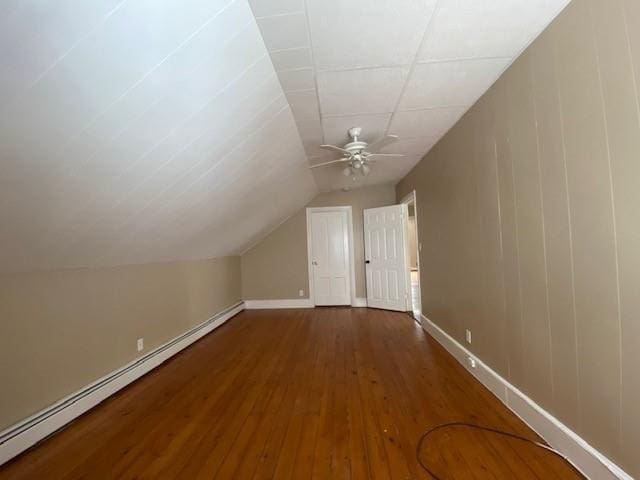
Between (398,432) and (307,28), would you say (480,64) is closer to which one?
(307,28)

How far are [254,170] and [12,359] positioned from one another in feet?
7.11

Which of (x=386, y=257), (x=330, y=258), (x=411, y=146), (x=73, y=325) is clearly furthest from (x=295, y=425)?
(x=330, y=258)

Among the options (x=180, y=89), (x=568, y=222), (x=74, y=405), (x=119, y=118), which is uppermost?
(x=180, y=89)

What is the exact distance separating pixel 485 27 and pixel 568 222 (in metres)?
1.13

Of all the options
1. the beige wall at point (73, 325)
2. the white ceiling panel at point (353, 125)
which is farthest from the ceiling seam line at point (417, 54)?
the beige wall at point (73, 325)

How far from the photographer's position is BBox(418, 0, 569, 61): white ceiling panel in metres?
1.37

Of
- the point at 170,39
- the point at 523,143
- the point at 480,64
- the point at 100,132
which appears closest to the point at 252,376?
the point at 100,132

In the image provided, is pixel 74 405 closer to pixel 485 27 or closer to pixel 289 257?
pixel 485 27

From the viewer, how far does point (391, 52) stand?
1682mm

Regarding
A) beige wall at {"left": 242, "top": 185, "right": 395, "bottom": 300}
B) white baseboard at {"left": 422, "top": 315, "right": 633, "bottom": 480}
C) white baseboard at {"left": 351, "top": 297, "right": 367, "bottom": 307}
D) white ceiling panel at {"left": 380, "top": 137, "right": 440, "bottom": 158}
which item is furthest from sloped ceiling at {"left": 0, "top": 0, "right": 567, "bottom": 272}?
white baseboard at {"left": 351, "top": 297, "right": 367, "bottom": 307}

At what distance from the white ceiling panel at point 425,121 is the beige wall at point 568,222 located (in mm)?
226

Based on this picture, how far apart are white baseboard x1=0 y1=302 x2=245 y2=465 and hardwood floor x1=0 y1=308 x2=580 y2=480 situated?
0.06m

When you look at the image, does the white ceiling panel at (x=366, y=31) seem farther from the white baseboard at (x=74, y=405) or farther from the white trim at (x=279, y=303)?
the white trim at (x=279, y=303)

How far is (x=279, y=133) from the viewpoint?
99.3 inches
